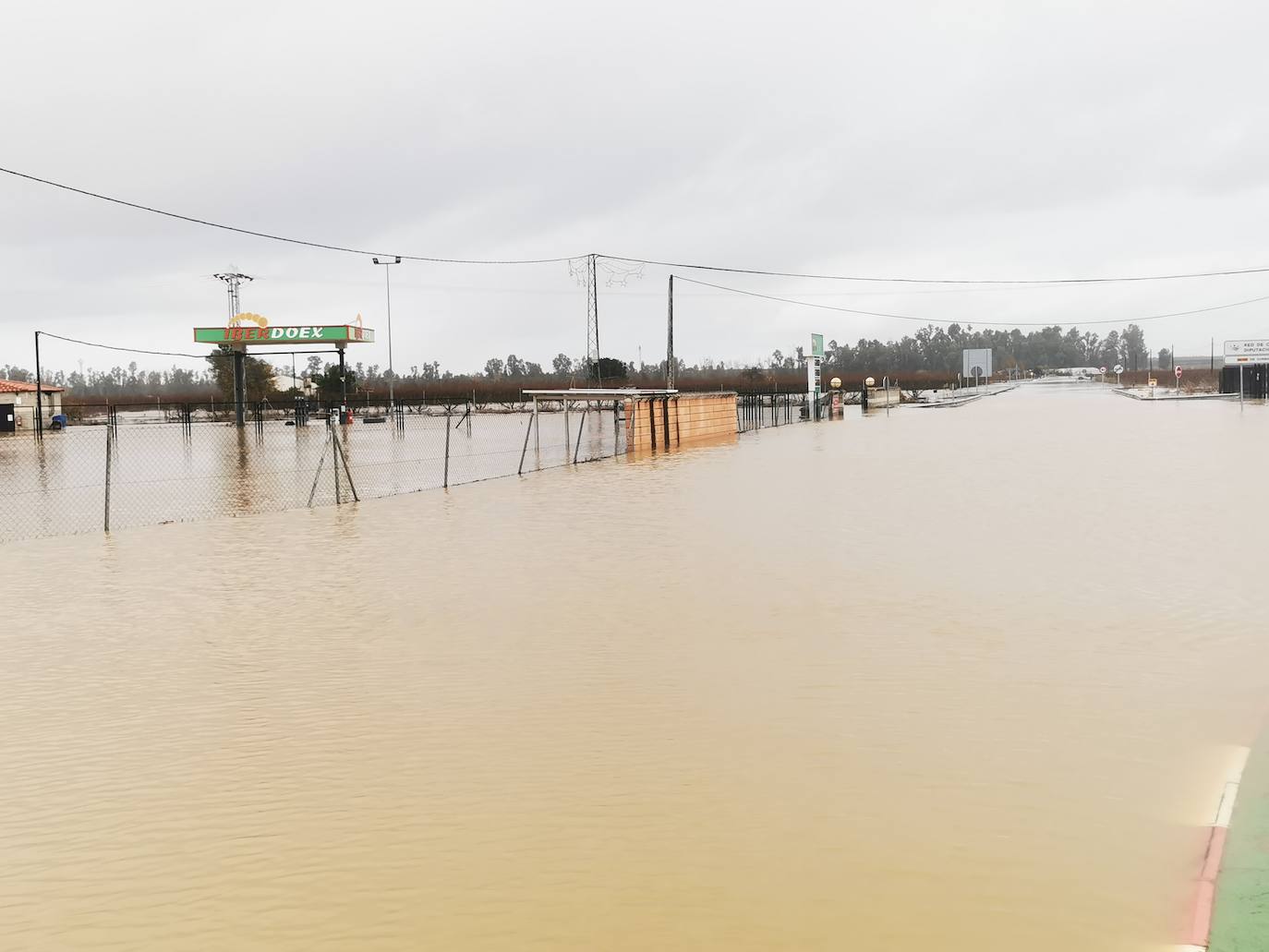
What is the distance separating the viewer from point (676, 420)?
131ft

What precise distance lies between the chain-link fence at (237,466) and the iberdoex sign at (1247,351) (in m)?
39.0

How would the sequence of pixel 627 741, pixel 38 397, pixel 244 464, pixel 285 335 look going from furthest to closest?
pixel 285 335 → pixel 38 397 → pixel 244 464 → pixel 627 741

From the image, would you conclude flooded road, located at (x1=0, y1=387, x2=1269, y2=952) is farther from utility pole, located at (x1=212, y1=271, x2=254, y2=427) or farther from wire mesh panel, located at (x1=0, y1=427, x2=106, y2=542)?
utility pole, located at (x1=212, y1=271, x2=254, y2=427)

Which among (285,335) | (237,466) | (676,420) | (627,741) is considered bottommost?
(627,741)

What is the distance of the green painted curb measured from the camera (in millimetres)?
4000

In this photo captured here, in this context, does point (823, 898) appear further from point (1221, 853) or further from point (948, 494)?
point (948, 494)

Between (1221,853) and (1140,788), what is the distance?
3.13ft

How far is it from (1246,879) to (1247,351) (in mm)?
70545

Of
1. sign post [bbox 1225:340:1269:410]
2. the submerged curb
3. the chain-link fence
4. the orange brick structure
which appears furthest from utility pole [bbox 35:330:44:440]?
sign post [bbox 1225:340:1269:410]

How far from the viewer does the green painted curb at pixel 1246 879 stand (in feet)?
13.1

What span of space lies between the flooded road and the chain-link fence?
5.84 meters

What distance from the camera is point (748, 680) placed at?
783 centimetres

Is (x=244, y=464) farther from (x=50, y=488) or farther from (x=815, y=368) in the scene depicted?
(x=815, y=368)

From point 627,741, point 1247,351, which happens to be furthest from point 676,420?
point 1247,351
